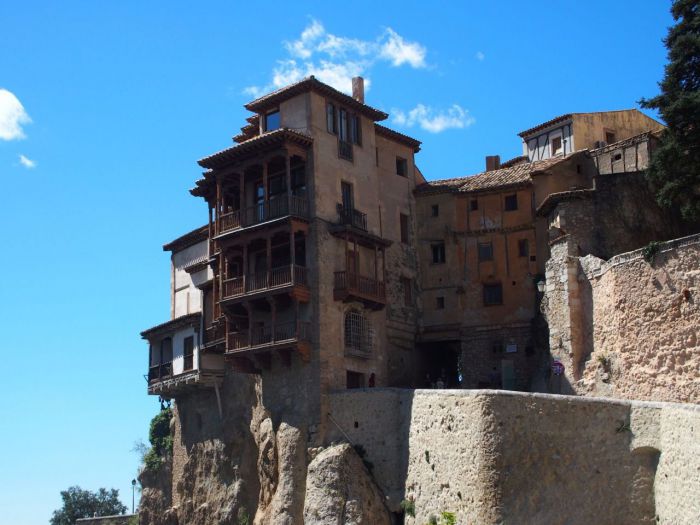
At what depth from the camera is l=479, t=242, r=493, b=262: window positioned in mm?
53825

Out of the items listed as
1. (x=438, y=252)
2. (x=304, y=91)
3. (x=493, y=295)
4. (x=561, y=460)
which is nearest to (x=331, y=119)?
(x=304, y=91)

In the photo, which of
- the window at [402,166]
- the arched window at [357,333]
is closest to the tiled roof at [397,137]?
the window at [402,166]

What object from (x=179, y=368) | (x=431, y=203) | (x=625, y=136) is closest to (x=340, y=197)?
(x=431, y=203)

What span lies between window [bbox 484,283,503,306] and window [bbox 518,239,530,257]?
1.83 meters

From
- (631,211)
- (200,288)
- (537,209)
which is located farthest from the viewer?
(200,288)

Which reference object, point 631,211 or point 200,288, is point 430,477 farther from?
point 200,288

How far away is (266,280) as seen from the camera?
47.6 metres

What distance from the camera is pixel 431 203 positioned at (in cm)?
5522

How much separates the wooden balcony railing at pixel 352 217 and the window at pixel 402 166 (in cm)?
536

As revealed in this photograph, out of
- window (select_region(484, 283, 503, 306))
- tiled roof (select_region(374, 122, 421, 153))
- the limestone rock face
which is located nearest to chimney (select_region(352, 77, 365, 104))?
tiled roof (select_region(374, 122, 421, 153))

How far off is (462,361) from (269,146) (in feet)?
45.3

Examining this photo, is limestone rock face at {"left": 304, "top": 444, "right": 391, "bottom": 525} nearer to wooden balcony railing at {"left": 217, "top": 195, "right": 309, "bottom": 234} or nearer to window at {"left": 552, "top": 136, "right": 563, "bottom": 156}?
wooden balcony railing at {"left": 217, "top": 195, "right": 309, "bottom": 234}

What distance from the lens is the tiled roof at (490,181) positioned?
5381 cm

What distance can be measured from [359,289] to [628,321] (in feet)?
39.5
